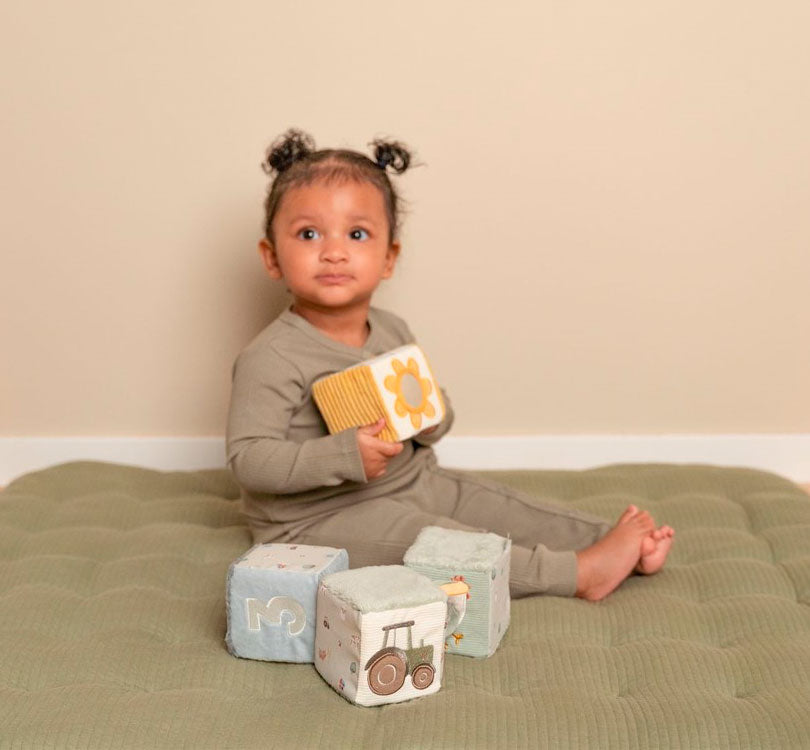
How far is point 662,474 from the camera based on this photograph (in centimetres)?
215

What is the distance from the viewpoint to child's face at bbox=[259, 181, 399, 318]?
1730 millimetres

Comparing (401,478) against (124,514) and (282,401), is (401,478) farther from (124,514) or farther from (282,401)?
(124,514)

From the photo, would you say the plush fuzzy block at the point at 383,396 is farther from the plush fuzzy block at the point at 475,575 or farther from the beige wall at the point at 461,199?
the beige wall at the point at 461,199

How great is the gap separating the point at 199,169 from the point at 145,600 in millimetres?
968

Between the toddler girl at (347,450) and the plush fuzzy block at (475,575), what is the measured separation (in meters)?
0.13

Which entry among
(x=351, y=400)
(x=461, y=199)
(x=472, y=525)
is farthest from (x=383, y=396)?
(x=461, y=199)

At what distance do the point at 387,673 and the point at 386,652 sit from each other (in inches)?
0.9

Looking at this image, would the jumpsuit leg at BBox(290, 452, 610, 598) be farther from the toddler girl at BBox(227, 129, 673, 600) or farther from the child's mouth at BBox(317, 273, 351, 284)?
the child's mouth at BBox(317, 273, 351, 284)

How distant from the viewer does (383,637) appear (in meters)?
1.27

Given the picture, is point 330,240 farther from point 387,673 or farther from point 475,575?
point 387,673

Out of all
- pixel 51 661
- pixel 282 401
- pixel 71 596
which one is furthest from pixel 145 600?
pixel 282 401

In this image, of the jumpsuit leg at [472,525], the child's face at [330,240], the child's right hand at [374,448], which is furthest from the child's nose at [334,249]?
the jumpsuit leg at [472,525]

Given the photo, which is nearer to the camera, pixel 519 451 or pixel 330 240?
pixel 330 240

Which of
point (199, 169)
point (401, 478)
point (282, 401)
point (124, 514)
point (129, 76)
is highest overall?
point (129, 76)
